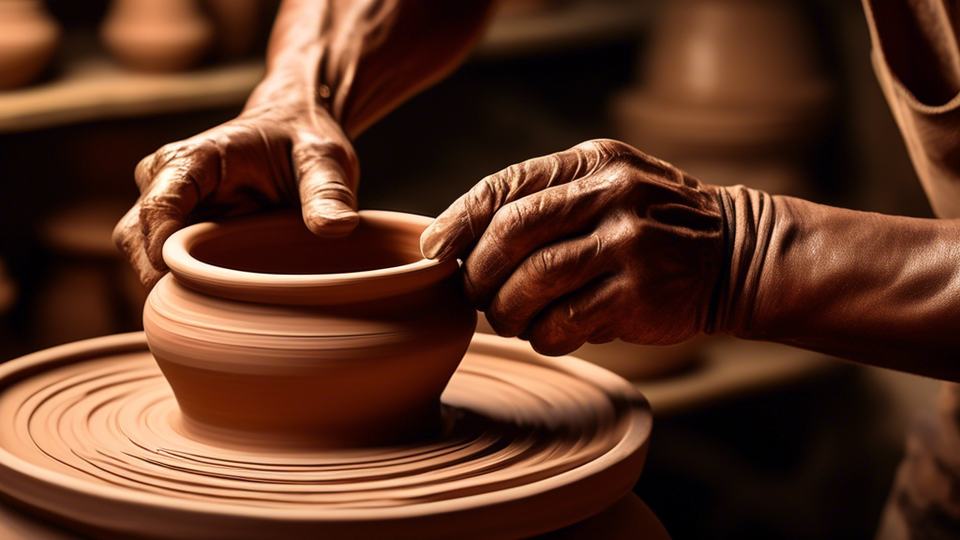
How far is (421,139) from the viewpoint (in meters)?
3.18

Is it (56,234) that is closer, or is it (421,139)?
(56,234)

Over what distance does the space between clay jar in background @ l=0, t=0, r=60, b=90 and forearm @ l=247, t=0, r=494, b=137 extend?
3.29ft

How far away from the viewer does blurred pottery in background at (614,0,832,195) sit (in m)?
2.78

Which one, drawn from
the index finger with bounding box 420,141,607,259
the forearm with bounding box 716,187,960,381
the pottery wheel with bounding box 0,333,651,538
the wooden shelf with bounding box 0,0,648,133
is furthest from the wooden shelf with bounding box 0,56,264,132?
the forearm with bounding box 716,187,960,381

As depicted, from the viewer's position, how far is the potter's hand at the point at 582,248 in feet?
3.29

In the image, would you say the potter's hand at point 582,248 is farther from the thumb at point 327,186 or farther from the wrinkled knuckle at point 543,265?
the thumb at point 327,186

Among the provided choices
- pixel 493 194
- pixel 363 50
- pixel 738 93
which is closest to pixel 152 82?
pixel 363 50

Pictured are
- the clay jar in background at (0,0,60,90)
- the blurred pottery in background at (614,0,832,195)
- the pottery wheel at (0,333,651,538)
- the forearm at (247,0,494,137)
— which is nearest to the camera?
the pottery wheel at (0,333,651,538)

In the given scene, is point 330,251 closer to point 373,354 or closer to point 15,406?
point 373,354

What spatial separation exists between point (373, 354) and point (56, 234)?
188 centimetres

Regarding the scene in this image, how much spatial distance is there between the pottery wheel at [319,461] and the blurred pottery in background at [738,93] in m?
1.71

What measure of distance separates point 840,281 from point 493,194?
1.21ft

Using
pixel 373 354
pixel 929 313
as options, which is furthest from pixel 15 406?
pixel 929 313

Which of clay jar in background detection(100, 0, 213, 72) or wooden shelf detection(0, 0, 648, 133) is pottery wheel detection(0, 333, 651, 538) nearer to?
wooden shelf detection(0, 0, 648, 133)
